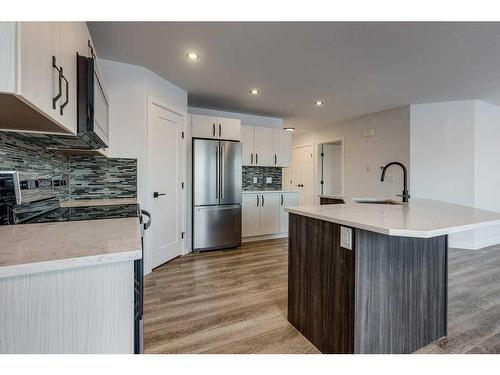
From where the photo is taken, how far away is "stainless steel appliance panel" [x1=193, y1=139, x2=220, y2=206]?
12.2 ft

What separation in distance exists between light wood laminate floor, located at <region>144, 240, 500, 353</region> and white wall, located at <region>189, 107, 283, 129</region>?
8.33 feet

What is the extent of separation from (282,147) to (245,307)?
3.48m

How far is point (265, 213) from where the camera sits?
4598mm

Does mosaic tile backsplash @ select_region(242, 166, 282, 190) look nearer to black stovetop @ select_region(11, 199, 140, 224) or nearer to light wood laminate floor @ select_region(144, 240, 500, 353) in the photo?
light wood laminate floor @ select_region(144, 240, 500, 353)

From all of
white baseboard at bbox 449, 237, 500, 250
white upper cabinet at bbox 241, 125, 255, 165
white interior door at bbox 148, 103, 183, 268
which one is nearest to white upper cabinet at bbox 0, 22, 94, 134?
white interior door at bbox 148, 103, 183, 268

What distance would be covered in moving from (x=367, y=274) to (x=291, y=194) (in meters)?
3.48

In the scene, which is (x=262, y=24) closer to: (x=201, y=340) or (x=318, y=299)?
(x=318, y=299)

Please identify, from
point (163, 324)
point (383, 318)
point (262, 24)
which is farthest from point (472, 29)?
point (163, 324)

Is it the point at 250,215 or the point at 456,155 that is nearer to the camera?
the point at 456,155

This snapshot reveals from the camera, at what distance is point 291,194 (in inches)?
191

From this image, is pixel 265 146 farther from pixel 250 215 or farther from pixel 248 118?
pixel 250 215

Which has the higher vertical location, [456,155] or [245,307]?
[456,155]

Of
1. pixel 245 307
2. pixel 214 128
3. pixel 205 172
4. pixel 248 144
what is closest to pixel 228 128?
pixel 214 128

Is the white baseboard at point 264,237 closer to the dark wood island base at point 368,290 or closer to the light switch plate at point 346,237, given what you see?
the dark wood island base at point 368,290
